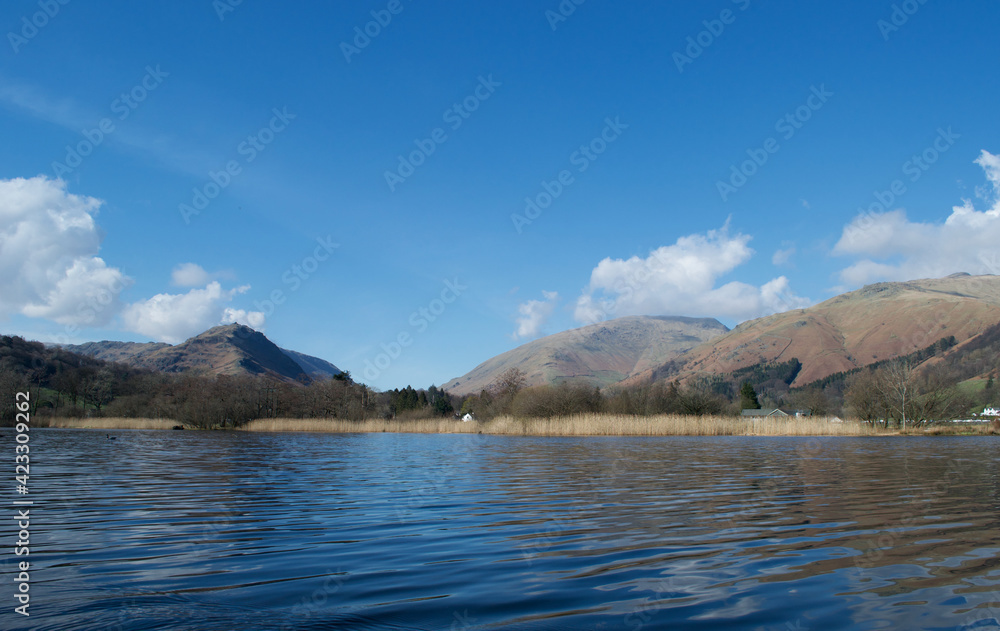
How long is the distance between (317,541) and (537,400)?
60.8 metres

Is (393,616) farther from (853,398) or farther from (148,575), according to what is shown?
(853,398)

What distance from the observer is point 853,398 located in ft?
236

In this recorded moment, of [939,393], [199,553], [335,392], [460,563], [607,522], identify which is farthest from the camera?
[335,392]

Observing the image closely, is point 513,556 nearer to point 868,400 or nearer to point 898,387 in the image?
point 898,387

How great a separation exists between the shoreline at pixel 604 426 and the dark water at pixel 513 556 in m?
38.1

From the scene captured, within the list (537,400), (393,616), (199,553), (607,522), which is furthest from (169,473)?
(537,400)

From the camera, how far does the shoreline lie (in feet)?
175

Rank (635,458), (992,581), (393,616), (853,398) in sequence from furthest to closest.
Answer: (853,398) < (635,458) < (992,581) < (393,616)

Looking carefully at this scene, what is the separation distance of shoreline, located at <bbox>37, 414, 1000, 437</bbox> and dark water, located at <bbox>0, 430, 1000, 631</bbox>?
1502 inches

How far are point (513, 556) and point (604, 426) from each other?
4733cm

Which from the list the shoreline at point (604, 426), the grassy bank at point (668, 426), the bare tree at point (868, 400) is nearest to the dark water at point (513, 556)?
the grassy bank at point (668, 426)

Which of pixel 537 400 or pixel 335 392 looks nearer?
pixel 537 400

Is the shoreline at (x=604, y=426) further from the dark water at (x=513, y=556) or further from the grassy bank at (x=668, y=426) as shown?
the dark water at (x=513, y=556)

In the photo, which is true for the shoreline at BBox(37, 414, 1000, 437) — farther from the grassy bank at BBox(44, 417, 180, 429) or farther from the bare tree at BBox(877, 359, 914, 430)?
the bare tree at BBox(877, 359, 914, 430)
